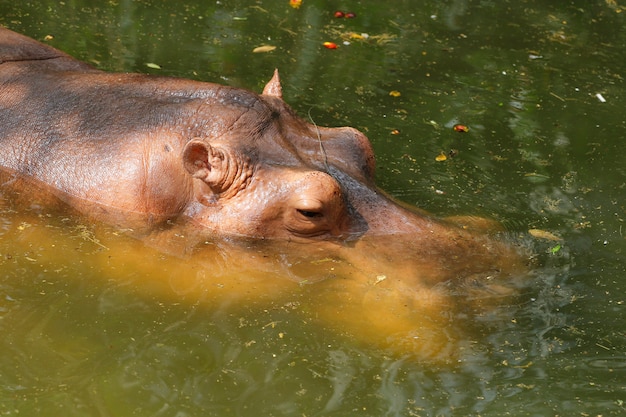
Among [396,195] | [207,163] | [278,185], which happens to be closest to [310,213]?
[278,185]

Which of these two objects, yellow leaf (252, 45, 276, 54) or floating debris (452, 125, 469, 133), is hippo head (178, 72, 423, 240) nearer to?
floating debris (452, 125, 469, 133)

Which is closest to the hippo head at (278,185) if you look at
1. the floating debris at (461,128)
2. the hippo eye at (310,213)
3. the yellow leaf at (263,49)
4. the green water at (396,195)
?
the hippo eye at (310,213)

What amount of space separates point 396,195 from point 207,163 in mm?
1926

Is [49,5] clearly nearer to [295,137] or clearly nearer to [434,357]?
[295,137]

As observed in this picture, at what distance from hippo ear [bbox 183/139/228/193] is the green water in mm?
757

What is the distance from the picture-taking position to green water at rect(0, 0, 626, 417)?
482cm

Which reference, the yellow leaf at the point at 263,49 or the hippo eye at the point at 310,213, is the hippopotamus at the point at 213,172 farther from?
the yellow leaf at the point at 263,49

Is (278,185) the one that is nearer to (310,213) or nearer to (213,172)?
(310,213)

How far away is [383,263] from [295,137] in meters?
1.04

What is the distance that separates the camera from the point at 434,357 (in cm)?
515

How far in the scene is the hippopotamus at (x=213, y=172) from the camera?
5723 mm

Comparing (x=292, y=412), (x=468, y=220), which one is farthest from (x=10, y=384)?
(x=468, y=220)

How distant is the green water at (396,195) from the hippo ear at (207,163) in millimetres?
757

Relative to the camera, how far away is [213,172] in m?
5.73
